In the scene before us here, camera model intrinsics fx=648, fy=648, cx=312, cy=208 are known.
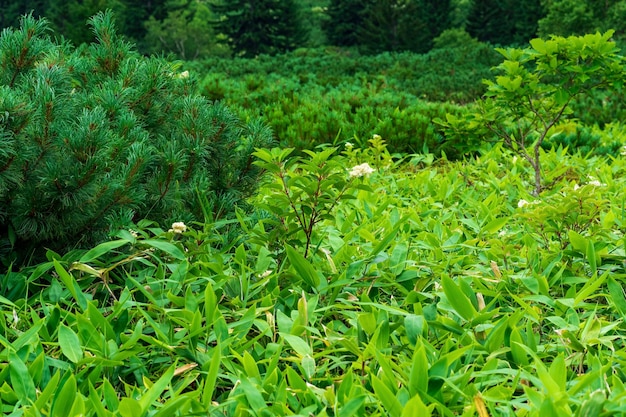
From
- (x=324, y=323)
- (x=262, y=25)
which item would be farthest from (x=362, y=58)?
(x=262, y=25)

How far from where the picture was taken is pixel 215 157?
9.37 ft

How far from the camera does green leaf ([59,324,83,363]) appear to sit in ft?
5.63

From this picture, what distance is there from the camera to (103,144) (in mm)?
2246

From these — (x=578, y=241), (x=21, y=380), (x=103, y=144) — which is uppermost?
(x=103, y=144)

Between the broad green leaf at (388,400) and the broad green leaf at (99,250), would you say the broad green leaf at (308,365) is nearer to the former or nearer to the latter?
the broad green leaf at (388,400)

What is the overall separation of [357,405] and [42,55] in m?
2.06

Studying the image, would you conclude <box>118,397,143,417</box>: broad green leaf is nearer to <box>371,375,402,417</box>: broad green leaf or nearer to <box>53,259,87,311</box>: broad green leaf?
<box>371,375,402,417</box>: broad green leaf

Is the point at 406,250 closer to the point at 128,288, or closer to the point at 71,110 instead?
the point at 128,288

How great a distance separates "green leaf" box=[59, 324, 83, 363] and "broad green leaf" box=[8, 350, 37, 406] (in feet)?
0.35

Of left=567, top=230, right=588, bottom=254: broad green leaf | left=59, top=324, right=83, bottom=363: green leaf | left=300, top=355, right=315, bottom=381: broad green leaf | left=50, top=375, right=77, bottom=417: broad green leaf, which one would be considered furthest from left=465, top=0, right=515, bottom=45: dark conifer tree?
left=50, top=375, right=77, bottom=417: broad green leaf

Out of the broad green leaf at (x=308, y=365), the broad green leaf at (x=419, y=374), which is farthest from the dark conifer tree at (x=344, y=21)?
the broad green leaf at (x=419, y=374)

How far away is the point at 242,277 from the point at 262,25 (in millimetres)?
38769

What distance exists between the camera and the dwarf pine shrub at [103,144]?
2.19 m

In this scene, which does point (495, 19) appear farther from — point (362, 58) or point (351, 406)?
point (351, 406)
